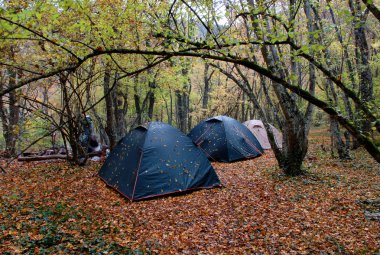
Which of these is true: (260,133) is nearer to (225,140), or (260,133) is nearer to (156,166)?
(225,140)

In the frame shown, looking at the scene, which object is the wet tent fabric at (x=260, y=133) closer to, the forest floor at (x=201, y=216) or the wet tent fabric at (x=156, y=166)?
the forest floor at (x=201, y=216)

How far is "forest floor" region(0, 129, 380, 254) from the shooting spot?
463cm

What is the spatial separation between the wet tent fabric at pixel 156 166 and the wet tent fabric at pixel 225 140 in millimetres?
3545

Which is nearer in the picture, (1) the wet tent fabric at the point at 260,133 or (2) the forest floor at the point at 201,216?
(2) the forest floor at the point at 201,216

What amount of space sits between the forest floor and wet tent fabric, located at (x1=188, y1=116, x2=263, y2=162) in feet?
9.31

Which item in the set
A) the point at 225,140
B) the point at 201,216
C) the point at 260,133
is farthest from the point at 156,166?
the point at 260,133

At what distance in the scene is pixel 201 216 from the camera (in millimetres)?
6141

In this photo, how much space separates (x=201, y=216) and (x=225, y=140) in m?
6.12

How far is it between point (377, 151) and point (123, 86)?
13.0 metres

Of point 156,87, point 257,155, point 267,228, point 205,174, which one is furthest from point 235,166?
point 156,87

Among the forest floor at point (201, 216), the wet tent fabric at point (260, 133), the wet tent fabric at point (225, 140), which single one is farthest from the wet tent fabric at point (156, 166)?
the wet tent fabric at point (260, 133)

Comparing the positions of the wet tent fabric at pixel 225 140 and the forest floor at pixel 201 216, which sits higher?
the wet tent fabric at pixel 225 140

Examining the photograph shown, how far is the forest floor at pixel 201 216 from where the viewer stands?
463 cm

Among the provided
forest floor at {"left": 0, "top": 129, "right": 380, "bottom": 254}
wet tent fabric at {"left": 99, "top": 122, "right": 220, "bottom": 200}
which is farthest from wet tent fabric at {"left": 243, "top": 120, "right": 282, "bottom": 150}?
wet tent fabric at {"left": 99, "top": 122, "right": 220, "bottom": 200}
